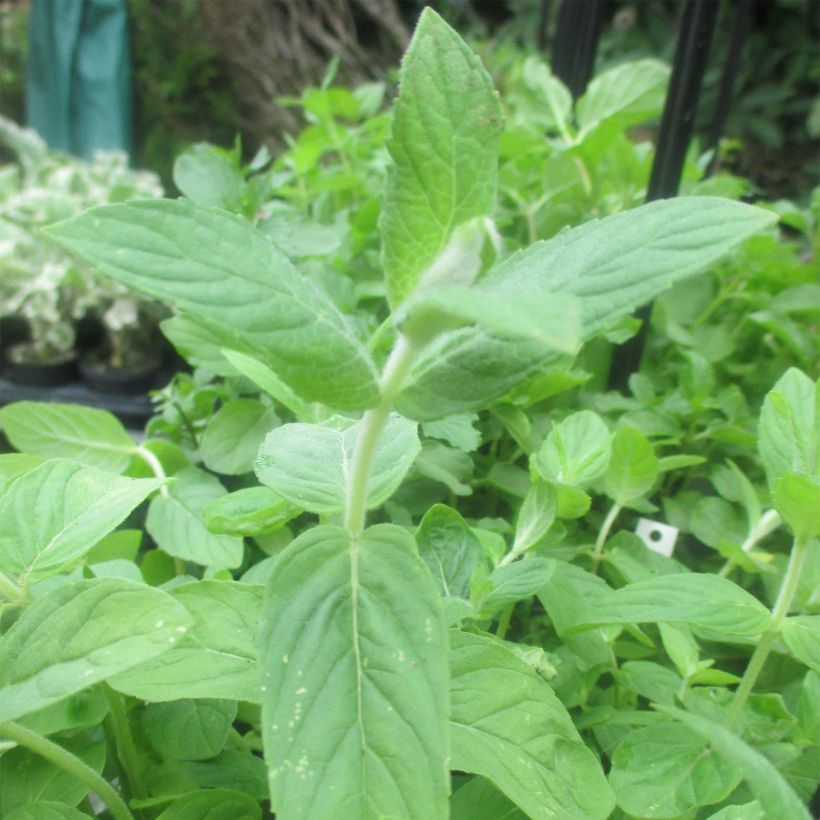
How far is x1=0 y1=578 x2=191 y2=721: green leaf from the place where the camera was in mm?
267

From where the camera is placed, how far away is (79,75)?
2854 millimetres

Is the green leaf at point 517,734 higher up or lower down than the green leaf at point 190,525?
higher up

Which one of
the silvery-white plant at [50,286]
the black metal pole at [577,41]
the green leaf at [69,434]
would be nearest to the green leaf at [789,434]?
the green leaf at [69,434]

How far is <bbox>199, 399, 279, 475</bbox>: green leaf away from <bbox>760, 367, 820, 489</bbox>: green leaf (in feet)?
1.11

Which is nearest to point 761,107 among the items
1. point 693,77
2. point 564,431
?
point 693,77

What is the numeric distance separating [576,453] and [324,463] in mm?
159

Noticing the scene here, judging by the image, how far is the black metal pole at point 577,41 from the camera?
2.99 feet

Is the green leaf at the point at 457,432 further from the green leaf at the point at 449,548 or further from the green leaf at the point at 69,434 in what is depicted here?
the green leaf at the point at 69,434

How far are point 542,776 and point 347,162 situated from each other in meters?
0.92

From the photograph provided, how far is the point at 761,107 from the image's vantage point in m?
3.74

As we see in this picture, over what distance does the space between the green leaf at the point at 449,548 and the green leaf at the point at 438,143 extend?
163 millimetres

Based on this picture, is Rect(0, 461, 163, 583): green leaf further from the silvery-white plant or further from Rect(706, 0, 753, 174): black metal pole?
the silvery-white plant

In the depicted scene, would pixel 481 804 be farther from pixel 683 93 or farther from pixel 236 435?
pixel 683 93

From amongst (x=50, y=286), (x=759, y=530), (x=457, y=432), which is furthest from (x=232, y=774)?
(x=50, y=286)
